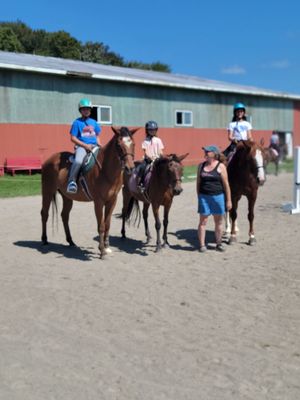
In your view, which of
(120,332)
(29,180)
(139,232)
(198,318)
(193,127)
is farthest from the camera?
(193,127)

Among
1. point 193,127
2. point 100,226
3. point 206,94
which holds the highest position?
point 206,94

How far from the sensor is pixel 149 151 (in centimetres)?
909

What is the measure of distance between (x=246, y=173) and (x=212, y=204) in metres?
0.95

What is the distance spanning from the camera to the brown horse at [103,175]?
755cm

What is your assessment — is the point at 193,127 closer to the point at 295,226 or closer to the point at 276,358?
the point at 295,226

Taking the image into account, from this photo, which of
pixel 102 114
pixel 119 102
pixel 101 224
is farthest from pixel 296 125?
pixel 101 224

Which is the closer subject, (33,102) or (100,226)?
(100,226)

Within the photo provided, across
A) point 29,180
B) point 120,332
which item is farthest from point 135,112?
point 120,332

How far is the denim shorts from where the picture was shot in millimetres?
8391

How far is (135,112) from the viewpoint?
24.9 meters

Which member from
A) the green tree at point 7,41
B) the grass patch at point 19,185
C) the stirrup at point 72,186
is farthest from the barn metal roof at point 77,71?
the green tree at point 7,41

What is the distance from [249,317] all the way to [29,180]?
15.1m

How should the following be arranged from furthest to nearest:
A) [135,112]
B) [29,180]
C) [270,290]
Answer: [135,112] < [29,180] < [270,290]

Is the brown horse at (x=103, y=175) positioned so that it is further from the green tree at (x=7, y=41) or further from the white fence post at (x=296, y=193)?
the green tree at (x=7, y=41)
